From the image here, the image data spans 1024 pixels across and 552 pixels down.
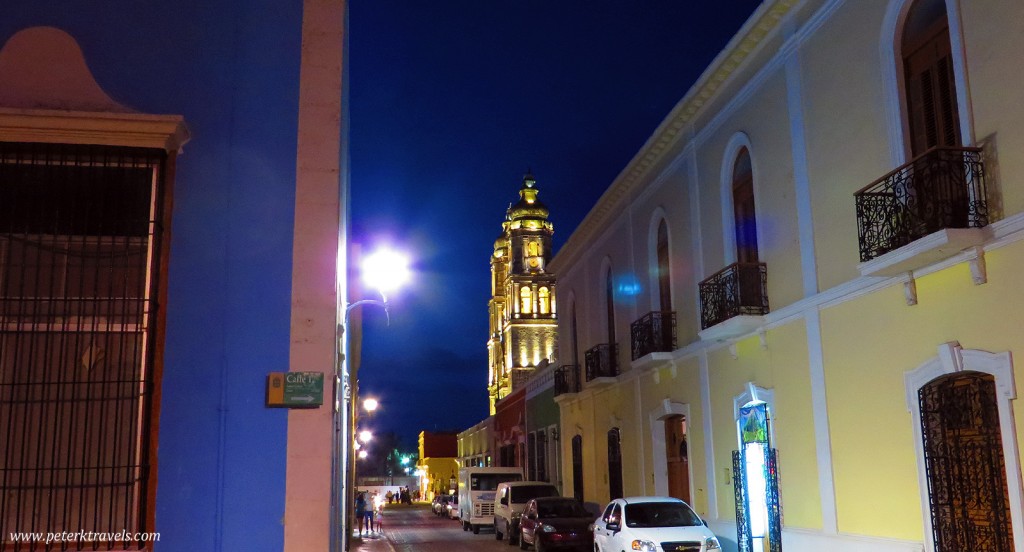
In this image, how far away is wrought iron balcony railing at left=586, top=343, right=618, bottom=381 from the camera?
2688 cm

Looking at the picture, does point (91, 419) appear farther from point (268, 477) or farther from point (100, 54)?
point (100, 54)

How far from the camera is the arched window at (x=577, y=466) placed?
104 ft

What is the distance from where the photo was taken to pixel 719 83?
19062mm

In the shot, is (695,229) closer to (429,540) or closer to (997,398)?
(997,398)

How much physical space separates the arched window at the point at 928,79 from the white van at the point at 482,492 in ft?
74.8

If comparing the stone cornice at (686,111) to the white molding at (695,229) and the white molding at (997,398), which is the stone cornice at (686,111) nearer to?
the white molding at (695,229)

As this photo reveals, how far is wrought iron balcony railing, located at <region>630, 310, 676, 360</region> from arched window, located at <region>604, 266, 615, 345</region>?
13.7 ft

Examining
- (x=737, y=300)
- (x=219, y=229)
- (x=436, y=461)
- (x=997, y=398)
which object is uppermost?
(x=737, y=300)

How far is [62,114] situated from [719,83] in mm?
14872

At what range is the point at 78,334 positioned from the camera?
6.61m

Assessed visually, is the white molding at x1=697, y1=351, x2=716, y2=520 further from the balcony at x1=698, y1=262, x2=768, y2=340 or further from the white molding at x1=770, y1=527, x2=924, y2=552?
the white molding at x1=770, y1=527, x2=924, y2=552

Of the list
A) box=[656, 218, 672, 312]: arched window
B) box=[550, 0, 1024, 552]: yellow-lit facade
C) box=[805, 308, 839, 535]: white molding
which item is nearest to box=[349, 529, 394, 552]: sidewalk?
box=[550, 0, 1024, 552]: yellow-lit facade

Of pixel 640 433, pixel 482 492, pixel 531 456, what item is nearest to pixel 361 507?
pixel 482 492

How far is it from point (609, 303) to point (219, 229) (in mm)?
22490
